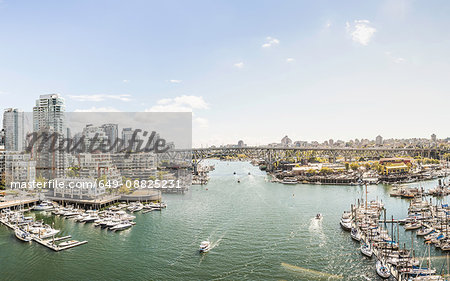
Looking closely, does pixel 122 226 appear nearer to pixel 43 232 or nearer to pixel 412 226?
pixel 43 232

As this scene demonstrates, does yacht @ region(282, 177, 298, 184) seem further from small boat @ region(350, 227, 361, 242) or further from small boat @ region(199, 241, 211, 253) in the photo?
small boat @ region(199, 241, 211, 253)

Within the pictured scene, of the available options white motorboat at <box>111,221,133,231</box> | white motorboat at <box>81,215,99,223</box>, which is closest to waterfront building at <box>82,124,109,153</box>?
white motorboat at <box>81,215,99,223</box>

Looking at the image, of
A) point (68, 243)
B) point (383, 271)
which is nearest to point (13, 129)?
point (68, 243)

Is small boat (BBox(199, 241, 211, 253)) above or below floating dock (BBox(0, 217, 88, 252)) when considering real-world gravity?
above

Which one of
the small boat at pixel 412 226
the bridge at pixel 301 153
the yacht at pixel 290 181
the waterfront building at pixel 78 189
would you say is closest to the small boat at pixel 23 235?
the waterfront building at pixel 78 189

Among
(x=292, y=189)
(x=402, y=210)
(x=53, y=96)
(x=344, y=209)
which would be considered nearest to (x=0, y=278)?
(x=344, y=209)

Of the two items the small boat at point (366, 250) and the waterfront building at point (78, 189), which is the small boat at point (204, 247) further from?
the waterfront building at point (78, 189)
